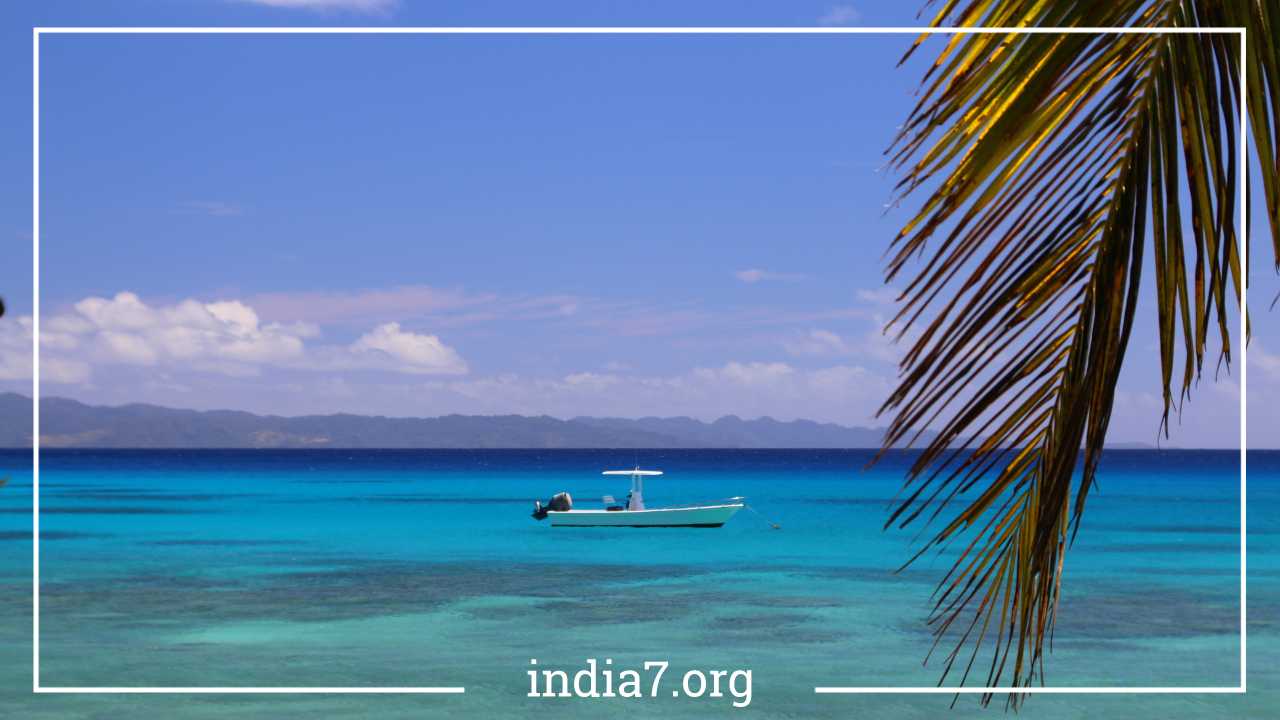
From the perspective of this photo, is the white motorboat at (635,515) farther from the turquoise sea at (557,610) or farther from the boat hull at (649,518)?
the turquoise sea at (557,610)

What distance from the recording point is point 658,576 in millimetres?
26953

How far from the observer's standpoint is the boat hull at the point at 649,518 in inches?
1369

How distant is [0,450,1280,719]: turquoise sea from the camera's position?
13.2 meters

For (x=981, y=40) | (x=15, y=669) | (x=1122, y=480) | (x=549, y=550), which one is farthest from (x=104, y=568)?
(x=1122, y=480)

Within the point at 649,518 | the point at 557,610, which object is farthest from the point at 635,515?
the point at 557,610

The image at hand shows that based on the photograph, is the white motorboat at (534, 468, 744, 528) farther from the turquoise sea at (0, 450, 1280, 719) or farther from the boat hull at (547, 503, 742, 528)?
the turquoise sea at (0, 450, 1280, 719)

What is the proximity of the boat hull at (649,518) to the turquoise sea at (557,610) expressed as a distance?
399 millimetres

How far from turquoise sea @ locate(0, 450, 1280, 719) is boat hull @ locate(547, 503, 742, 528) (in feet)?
1.31

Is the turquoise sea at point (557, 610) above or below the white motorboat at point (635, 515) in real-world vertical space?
below

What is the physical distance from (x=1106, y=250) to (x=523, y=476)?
8246 centimetres

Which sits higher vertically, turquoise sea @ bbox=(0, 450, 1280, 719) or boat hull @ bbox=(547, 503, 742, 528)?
boat hull @ bbox=(547, 503, 742, 528)

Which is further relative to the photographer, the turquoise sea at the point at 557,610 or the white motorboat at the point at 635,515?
the white motorboat at the point at 635,515

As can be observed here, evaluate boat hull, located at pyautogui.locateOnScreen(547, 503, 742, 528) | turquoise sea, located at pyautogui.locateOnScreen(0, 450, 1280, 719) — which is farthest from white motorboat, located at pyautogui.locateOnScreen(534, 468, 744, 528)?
turquoise sea, located at pyautogui.locateOnScreen(0, 450, 1280, 719)

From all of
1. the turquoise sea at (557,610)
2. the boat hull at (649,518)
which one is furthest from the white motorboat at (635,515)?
the turquoise sea at (557,610)
